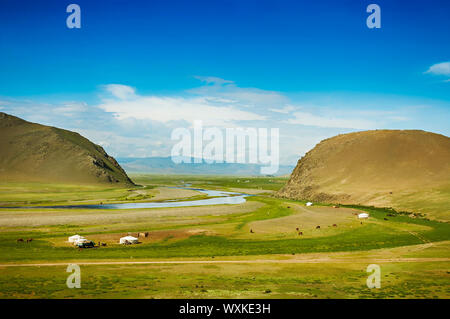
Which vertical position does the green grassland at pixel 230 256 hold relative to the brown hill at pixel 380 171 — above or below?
below

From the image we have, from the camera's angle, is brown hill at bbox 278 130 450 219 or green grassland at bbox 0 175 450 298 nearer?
green grassland at bbox 0 175 450 298

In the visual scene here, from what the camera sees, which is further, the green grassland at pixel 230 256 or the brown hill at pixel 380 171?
the brown hill at pixel 380 171

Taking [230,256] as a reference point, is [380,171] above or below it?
above

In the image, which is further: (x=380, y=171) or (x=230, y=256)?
(x=380, y=171)

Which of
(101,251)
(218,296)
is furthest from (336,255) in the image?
(101,251)
